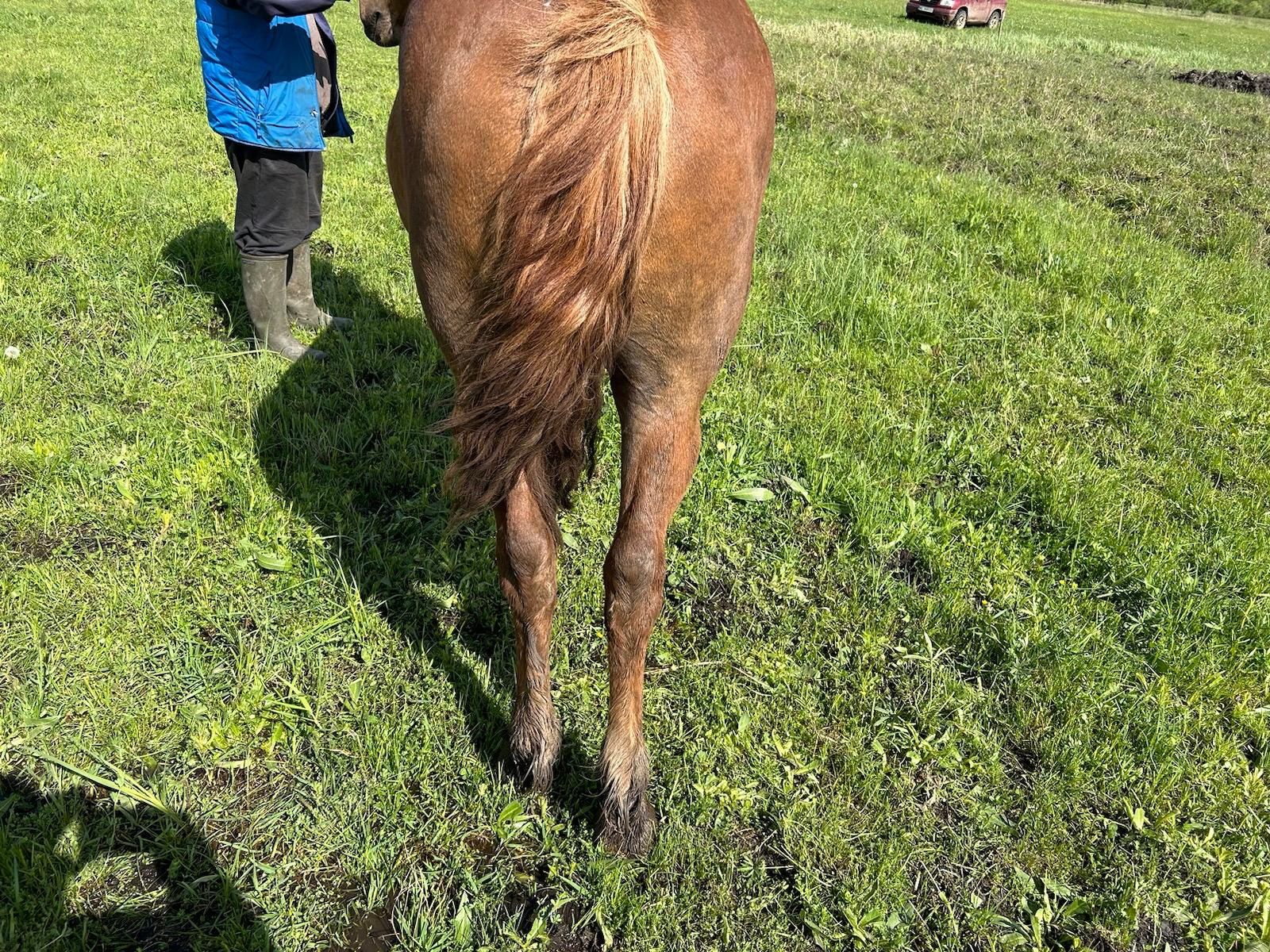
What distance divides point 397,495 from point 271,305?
134 cm

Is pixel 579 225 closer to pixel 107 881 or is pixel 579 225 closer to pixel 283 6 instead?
pixel 107 881

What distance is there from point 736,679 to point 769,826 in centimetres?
48

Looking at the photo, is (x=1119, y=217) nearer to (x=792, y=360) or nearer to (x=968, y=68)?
(x=792, y=360)

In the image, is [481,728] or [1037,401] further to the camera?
[1037,401]

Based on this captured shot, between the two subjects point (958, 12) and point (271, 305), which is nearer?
point (271, 305)

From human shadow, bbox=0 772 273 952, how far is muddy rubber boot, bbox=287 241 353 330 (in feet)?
8.73

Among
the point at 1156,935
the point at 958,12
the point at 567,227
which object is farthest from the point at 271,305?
the point at 958,12

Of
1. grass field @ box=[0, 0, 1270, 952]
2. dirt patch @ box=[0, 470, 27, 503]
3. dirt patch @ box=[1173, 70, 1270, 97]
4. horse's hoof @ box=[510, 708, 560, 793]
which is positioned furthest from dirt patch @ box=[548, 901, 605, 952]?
dirt patch @ box=[1173, 70, 1270, 97]

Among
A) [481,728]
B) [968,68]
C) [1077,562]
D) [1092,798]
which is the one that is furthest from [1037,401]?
[968,68]

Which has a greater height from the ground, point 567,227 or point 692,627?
point 567,227

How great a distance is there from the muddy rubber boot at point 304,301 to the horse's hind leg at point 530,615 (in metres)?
2.71

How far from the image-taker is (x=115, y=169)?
5.46 meters

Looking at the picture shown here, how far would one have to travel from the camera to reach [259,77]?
310cm

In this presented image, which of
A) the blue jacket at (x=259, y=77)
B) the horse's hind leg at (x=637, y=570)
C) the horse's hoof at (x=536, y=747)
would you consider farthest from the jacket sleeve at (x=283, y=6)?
the horse's hoof at (x=536, y=747)
